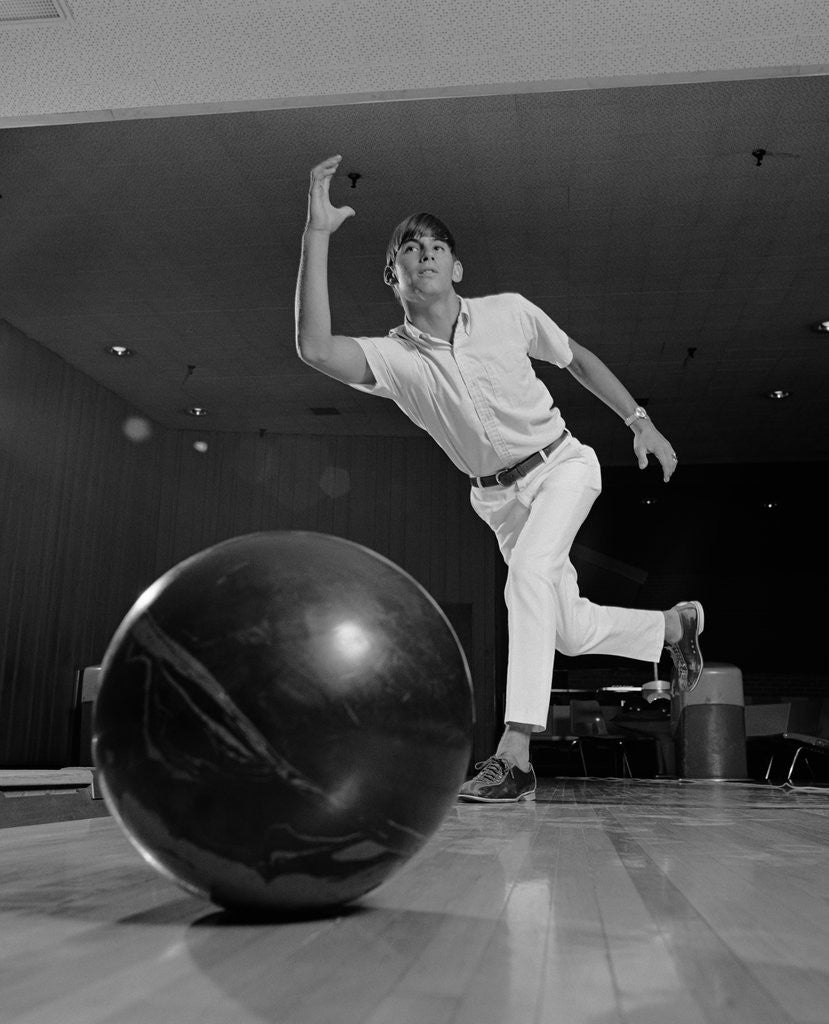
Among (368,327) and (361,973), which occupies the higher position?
(368,327)

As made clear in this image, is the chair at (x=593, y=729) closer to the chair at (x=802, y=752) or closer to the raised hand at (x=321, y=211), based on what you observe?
the chair at (x=802, y=752)

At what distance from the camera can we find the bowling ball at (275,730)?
672 mm

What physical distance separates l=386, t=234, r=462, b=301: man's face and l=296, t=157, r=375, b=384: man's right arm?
317mm

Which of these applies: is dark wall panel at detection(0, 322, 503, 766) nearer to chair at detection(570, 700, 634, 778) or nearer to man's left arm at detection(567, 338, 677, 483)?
chair at detection(570, 700, 634, 778)

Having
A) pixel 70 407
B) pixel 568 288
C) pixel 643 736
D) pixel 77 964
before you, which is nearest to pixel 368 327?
pixel 568 288

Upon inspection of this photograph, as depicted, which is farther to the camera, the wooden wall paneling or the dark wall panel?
the dark wall panel

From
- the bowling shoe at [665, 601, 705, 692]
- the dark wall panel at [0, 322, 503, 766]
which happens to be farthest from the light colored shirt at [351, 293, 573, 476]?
the dark wall panel at [0, 322, 503, 766]

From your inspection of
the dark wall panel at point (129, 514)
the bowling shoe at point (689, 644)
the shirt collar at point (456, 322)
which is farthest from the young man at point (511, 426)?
the dark wall panel at point (129, 514)

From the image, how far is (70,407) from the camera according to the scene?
859 centimetres

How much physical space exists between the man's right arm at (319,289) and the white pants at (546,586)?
2.04ft

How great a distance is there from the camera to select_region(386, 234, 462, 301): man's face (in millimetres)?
2631

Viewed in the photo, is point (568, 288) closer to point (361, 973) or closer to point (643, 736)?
point (643, 736)

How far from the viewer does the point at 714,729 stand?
4910 millimetres

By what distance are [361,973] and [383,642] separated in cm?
24
